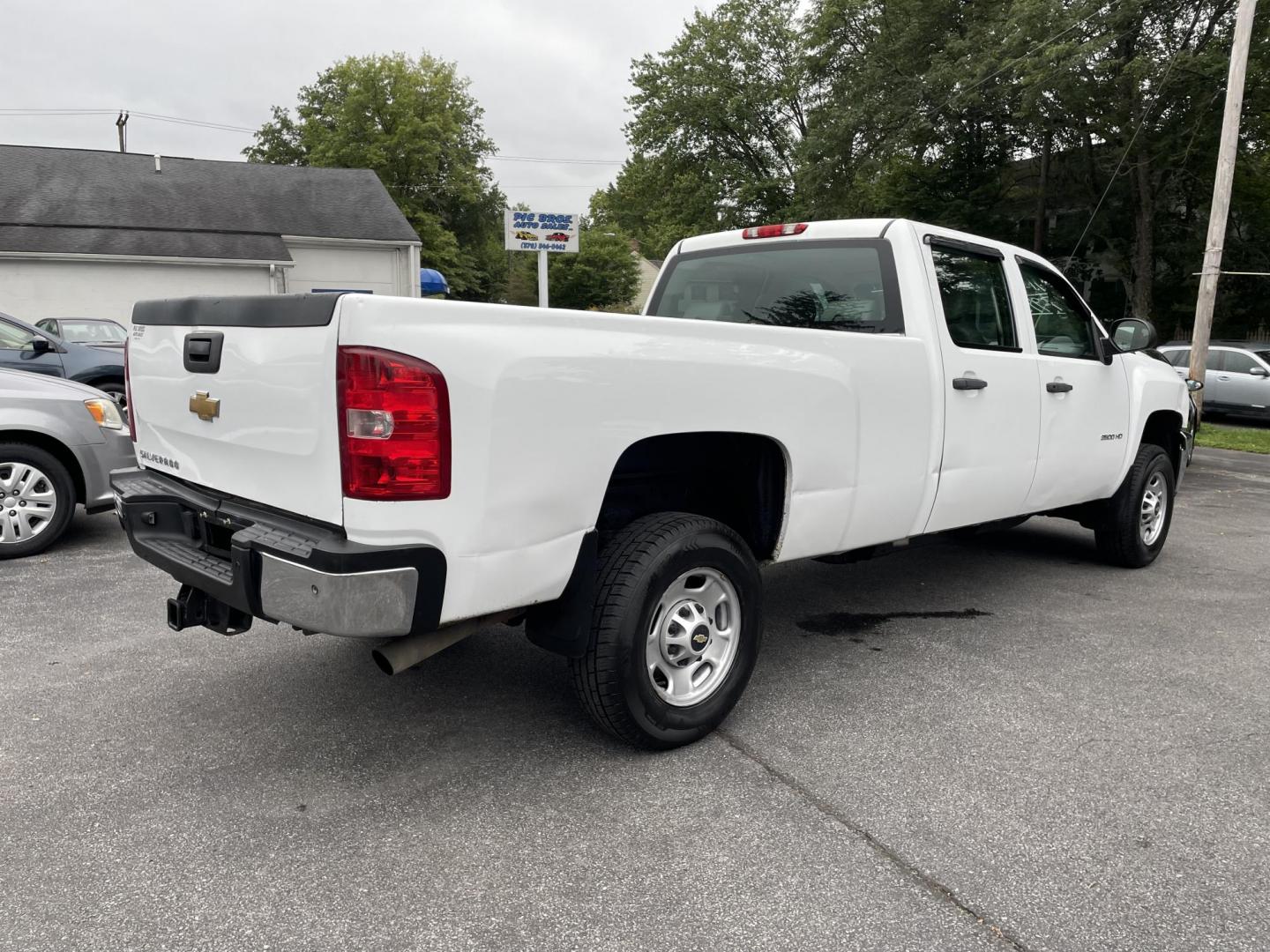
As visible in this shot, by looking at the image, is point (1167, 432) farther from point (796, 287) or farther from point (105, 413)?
point (105, 413)

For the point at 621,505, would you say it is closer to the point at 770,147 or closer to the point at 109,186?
the point at 109,186

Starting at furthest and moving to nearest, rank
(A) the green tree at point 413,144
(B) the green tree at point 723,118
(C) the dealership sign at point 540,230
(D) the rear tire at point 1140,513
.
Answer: (A) the green tree at point 413,144
(B) the green tree at point 723,118
(C) the dealership sign at point 540,230
(D) the rear tire at point 1140,513

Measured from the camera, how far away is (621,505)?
339 centimetres

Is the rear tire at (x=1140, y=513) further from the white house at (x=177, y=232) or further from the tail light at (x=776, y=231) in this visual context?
the white house at (x=177, y=232)

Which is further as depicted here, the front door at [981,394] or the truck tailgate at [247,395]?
the front door at [981,394]

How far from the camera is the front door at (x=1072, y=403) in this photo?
15.3 ft

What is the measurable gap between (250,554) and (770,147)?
1476 inches

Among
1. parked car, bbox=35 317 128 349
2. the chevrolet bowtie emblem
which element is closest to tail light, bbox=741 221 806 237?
the chevrolet bowtie emblem

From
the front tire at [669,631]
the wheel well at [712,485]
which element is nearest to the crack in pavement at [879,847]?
the front tire at [669,631]

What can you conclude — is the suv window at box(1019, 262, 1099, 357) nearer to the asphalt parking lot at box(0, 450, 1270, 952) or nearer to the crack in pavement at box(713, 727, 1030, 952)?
the asphalt parking lot at box(0, 450, 1270, 952)

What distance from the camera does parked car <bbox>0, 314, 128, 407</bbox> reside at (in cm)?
870

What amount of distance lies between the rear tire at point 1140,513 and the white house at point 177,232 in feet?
68.9

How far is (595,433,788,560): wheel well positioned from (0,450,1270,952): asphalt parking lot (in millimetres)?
737

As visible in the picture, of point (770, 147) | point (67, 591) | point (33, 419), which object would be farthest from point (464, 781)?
point (770, 147)
